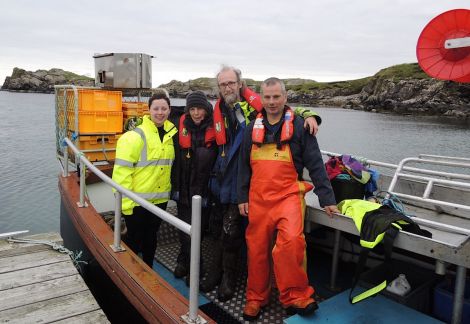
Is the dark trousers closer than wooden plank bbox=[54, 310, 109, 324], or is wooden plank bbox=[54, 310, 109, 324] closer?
wooden plank bbox=[54, 310, 109, 324]

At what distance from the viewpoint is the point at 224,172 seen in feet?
10.1

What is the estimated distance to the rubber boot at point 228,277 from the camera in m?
3.19

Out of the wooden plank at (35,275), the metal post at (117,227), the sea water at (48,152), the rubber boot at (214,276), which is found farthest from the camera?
the sea water at (48,152)

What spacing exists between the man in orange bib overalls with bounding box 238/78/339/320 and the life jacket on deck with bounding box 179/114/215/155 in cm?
40

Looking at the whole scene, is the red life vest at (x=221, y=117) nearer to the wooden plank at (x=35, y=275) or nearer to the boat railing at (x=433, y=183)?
the boat railing at (x=433, y=183)

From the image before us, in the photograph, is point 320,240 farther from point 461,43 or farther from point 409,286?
point 461,43

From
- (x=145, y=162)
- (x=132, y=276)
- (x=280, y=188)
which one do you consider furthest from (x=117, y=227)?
(x=280, y=188)

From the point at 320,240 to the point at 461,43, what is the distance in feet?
7.42

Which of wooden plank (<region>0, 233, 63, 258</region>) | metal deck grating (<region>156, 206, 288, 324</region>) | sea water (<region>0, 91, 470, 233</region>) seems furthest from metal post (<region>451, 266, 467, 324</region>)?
sea water (<region>0, 91, 470, 233</region>)

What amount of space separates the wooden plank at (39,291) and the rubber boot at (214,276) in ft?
3.14

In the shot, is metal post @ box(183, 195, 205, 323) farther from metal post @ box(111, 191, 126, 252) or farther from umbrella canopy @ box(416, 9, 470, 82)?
umbrella canopy @ box(416, 9, 470, 82)

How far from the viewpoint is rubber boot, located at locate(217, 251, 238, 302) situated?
3.19 metres

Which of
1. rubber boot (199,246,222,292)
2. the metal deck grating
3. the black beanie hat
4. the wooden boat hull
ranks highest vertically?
the black beanie hat

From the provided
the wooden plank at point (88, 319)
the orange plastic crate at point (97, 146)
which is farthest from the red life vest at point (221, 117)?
the orange plastic crate at point (97, 146)
